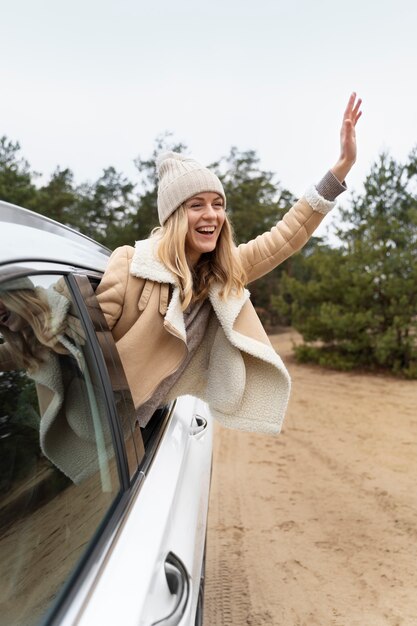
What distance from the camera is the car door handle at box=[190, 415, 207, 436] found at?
90.8 inches

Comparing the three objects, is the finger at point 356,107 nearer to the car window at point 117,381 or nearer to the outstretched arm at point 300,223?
the outstretched arm at point 300,223

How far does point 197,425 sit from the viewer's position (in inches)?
94.7

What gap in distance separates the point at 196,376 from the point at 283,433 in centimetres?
448

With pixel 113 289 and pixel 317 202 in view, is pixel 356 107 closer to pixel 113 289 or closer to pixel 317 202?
pixel 317 202

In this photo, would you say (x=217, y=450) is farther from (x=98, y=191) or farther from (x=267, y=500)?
(x=98, y=191)

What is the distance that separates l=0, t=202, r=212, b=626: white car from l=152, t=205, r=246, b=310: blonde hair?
36 cm

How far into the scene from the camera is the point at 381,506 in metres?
4.12

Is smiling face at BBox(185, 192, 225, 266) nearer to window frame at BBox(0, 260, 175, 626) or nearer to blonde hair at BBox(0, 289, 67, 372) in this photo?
window frame at BBox(0, 260, 175, 626)

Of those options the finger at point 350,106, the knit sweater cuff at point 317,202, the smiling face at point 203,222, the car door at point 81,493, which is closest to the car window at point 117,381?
the car door at point 81,493

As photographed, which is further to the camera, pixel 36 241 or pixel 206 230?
pixel 206 230

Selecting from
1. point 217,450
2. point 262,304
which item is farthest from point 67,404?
point 262,304

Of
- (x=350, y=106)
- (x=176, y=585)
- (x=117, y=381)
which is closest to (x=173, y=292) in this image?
(x=117, y=381)

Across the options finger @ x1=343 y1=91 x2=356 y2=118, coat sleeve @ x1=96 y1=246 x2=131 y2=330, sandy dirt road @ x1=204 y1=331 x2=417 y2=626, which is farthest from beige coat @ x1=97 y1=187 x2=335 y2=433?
sandy dirt road @ x1=204 y1=331 x2=417 y2=626

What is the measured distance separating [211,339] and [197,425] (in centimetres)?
43
